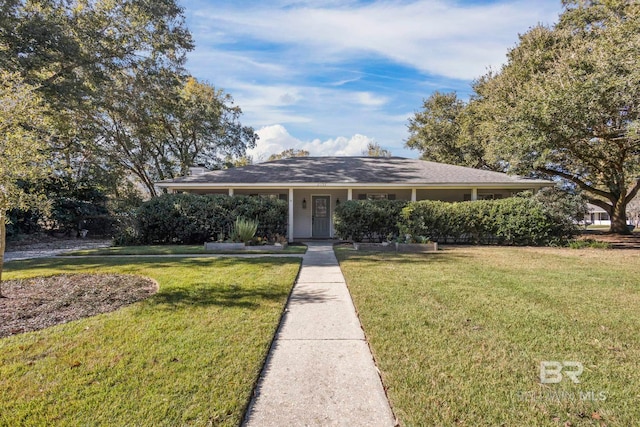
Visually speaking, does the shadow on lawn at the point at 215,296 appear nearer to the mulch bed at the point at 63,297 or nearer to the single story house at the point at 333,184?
the mulch bed at the point at 63,297

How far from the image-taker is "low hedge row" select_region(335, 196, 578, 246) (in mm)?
11930

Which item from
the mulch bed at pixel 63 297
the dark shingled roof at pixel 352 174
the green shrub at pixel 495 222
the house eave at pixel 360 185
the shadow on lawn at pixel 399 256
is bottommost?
the shadow on lawn at pixel 399 256

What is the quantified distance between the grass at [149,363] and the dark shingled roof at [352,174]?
976 centimetres

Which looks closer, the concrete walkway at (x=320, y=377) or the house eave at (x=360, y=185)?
the concrete walkway at (x=320, y=377)

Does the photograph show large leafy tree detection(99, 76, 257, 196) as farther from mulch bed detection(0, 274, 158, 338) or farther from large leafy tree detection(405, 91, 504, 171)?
mulch bed detection(0, 274, 158, 338)

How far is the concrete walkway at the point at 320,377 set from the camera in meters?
2.30

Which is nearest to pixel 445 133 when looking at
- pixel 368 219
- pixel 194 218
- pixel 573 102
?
pixel 573 102

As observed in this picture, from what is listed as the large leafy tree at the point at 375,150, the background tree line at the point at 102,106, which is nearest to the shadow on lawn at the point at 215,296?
the background tree line at the point at 102,106

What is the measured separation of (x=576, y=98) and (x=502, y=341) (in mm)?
11817

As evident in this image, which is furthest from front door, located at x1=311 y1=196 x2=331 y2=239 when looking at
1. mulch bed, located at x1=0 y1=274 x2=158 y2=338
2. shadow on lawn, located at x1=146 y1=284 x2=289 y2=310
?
shadow on lawn, located at x1=146 y1=284 x2=289 y2=310

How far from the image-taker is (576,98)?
11484 mm

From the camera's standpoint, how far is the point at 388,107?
20562 millimetres

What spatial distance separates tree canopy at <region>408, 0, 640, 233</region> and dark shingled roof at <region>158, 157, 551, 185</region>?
176 centimetres

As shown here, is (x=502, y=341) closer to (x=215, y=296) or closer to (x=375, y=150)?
(x=215, y=296)
